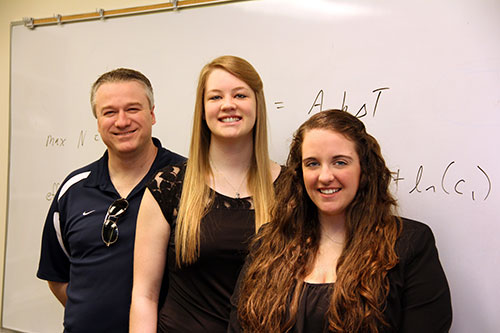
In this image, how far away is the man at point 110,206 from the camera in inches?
57.2

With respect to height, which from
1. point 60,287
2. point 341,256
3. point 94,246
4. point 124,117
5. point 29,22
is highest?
point 29,22

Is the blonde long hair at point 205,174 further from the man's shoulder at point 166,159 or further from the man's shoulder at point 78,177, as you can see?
the man's shoulder at point 78,177

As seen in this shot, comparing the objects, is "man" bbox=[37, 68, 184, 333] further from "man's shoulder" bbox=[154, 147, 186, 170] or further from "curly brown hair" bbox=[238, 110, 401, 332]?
"curly brown hair" bbox=[238, 110, 401, 332]

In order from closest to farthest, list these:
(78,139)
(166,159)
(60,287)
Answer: (166,159), (60,287), (78,139)

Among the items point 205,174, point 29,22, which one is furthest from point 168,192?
point 29,22

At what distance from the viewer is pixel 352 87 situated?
4.76 ft

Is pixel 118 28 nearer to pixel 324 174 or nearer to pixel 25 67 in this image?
pixel 25 67

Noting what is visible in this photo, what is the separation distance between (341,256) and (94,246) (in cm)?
81

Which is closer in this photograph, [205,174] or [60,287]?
[205,174]

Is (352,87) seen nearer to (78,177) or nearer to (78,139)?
(78,177)

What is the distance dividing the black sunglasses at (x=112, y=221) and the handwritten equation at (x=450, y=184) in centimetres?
82

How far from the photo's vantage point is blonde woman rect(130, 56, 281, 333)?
1267 mm

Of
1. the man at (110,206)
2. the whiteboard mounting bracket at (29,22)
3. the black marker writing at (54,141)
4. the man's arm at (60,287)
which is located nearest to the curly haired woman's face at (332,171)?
the man at (110,206)

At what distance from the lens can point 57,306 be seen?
1974 mm
